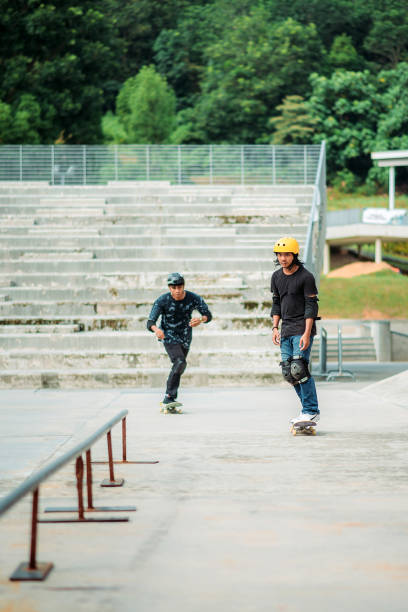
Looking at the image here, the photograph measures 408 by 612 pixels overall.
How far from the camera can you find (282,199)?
2517cm

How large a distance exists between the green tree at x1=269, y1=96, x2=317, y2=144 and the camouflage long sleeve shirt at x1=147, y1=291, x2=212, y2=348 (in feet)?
184

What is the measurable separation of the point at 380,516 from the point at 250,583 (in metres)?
1.64

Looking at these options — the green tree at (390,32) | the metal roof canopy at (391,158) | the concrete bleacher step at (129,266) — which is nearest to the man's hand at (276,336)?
the concrete bleacher step at (129,266)

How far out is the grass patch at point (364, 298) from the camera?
43844mm

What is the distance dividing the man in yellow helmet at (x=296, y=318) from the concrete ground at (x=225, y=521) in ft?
1.49

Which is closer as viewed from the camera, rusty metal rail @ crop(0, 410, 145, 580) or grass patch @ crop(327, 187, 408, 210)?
rusty metal rail @ crop(0, 410, 145, 580)

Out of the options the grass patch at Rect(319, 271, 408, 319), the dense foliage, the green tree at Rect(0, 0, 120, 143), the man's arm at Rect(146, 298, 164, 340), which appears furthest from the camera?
the dense foliage

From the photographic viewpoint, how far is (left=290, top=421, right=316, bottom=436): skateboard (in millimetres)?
9242

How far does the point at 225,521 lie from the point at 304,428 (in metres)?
3.79

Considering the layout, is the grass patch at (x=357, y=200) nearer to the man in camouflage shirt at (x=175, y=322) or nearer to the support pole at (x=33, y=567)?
the man in camouflage shirt at (x=175, y=322)

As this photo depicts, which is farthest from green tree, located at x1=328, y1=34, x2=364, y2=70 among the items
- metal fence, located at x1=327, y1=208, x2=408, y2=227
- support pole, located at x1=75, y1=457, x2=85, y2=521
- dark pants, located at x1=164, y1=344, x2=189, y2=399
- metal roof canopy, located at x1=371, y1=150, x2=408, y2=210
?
support pole, located at x1=75, y1=457, x2=85, y2=521

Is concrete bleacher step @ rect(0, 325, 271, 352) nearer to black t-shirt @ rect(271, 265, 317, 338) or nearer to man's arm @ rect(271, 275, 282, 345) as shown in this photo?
man's arm @ rect(271, 275, 282, 345)

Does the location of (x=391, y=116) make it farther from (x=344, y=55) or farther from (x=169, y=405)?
(x=169, y=405)

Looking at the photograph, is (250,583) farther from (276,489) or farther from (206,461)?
(206,461)
